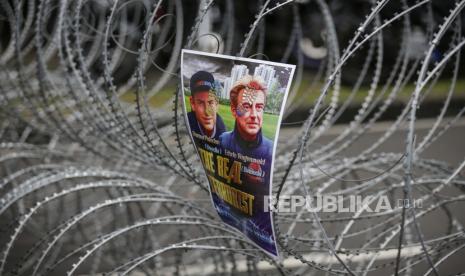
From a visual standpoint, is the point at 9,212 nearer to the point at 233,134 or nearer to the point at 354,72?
the point at 233,134

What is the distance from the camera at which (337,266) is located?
138 inches

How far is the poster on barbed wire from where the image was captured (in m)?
1.67

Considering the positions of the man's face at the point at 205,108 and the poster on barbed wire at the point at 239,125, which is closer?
the poster on barbed wire at the point at 239,125

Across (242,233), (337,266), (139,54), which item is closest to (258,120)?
(242,233)

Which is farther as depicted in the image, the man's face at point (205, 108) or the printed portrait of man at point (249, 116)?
the man's face at point (205, 108)

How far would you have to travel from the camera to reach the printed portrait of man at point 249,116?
1679mm

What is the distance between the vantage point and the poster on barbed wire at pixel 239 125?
5.47ft

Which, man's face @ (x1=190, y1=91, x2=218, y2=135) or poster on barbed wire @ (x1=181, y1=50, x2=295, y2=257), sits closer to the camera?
poster on barbed wire @ (x1=181, y1=50, x2=295, y2=257)

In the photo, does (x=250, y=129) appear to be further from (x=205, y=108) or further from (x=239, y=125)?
(x=205, y=108)

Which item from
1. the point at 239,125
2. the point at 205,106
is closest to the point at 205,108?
the point at 205,106

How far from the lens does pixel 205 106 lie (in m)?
1.82

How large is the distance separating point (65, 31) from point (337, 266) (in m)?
1.76

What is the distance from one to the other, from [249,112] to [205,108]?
0.56ft

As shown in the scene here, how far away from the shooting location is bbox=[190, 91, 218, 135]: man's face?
5.91ft
